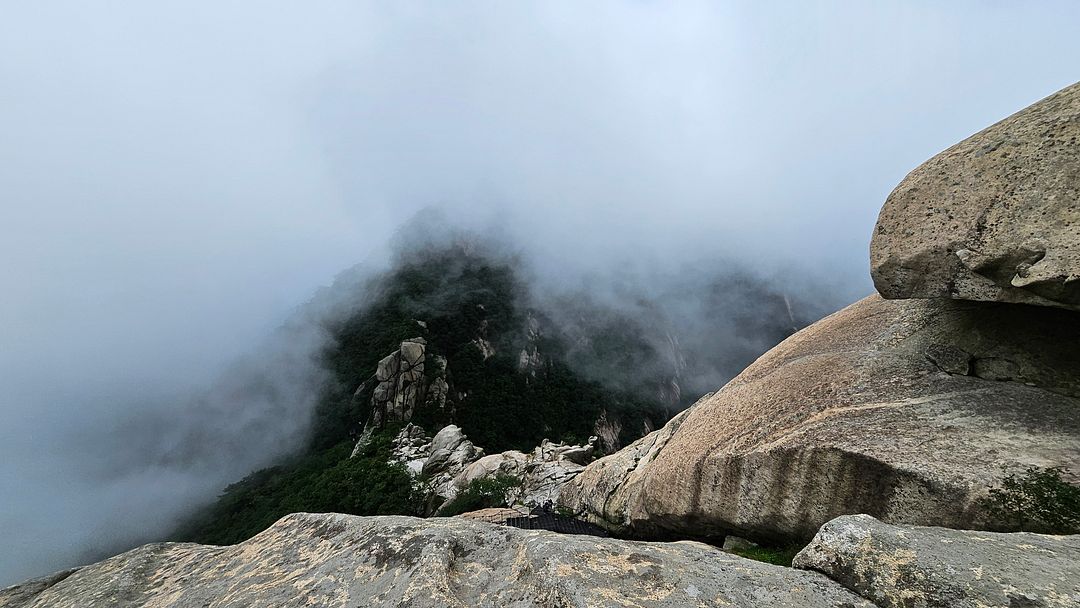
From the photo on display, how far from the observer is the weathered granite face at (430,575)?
3.87 m

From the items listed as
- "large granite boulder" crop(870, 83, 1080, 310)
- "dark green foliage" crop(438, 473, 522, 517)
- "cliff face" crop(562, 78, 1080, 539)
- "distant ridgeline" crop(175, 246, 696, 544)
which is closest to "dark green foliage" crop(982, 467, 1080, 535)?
"cliff face" crop(562, 78, 1080, 539)

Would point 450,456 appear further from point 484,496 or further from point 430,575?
point 430,575

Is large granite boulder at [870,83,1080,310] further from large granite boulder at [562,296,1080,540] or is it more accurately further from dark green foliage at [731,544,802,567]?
dark green foliage at [731,544,802,567]

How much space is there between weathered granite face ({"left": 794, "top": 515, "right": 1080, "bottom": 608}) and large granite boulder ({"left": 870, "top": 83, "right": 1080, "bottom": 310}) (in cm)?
359

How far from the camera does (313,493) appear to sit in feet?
172

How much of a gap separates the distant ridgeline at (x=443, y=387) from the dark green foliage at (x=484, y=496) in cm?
748

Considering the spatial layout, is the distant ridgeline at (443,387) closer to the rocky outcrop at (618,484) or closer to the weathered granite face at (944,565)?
the rocky outcrop at (618,484)

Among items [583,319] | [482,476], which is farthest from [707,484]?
[583,319]

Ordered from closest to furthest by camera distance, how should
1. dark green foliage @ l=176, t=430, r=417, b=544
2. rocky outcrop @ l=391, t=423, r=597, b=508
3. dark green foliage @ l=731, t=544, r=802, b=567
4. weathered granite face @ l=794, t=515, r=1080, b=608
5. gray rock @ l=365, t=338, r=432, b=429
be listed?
1. weathered granite face @ l=794, t=515, r=1080, b=608
2. dark green foliage @ l=731, t=544, r=802, b=567
3. rocky outcrop @ l=391, t=423, r=597, b=508
4. dark green foliage @ l=176, t=430, r=417, b=544
5. gray rock @ l=365, t=338, r=432, b=429

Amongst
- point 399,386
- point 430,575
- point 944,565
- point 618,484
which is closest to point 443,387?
point 399,386

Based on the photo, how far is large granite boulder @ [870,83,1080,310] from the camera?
226 inches

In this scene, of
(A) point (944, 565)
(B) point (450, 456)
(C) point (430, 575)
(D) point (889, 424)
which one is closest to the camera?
(A) point (944, 565)

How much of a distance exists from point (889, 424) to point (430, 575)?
8.11 meters

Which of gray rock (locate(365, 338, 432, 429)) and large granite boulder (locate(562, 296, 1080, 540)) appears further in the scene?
gray rock (locate(365, 338, 432, 429))
